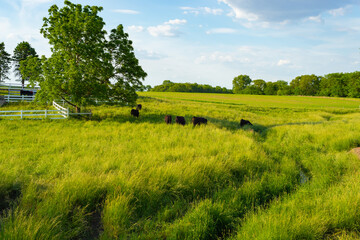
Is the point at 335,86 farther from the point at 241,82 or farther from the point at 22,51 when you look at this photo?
the point at 22,51

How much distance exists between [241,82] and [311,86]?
127 ft

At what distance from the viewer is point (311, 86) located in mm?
108000

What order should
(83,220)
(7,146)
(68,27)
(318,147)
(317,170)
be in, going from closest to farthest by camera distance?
(83,220) → (317,170) → (7,146) → (318,147) → (68,27)

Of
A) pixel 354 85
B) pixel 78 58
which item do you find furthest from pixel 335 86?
pixel 78 58

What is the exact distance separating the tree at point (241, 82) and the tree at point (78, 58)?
12105 cm

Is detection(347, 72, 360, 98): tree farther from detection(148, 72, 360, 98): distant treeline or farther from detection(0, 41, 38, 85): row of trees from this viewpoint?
detection(0, 41, 38, 85): row of trees

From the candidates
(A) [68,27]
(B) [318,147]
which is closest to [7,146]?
(A) [68,27]

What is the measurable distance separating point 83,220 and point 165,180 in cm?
232

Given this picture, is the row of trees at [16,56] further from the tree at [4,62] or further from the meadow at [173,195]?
the meadow at [173,195]

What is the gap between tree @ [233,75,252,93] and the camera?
431 feet

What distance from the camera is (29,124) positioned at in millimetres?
14602

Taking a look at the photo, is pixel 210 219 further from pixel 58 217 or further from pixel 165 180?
pixel 58 217

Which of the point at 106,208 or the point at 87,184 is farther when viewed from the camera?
the point at 87,184

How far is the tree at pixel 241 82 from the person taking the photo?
131 metres
